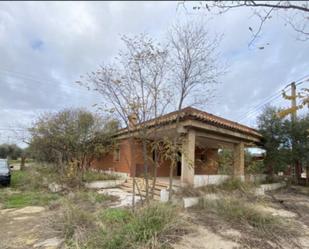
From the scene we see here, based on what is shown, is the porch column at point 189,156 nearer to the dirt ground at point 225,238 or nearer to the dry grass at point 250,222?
the dry grass at point 250,222

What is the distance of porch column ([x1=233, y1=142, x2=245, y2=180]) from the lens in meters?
13.6

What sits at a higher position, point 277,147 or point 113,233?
point 277,147

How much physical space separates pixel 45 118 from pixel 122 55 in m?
8.11

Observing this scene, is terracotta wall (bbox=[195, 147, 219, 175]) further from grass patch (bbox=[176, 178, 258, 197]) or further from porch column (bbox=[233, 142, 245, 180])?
grass patch (bbox=[176, 178, 258, 197])

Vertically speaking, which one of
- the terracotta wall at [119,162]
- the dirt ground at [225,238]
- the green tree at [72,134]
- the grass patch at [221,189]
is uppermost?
the green tree at [72,134]

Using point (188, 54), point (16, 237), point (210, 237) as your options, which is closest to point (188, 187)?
point (210, 237)

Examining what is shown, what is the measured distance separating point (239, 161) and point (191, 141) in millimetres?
4537

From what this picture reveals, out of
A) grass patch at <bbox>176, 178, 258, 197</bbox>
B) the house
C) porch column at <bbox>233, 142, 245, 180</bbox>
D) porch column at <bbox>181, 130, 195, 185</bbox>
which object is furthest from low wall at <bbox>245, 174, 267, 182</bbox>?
porch column at <bbox>181, 130, 195, 185</bbox>

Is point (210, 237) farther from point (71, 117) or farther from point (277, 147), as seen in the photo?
point (277, 147)

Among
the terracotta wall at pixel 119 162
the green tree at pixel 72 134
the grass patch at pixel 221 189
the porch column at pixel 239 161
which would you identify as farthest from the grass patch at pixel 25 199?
the porch column at pixel 239 161

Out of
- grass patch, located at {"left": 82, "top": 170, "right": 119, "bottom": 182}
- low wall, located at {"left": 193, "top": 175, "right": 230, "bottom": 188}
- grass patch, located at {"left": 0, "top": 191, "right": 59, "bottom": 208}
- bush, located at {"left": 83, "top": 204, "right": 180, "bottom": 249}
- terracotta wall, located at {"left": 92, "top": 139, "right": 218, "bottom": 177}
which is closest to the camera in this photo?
bush, located at {"left": 83, "top": 204, "right": 180, "bottom": 249}

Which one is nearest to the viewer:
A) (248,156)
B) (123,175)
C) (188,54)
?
(188,54)

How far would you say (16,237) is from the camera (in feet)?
20.6

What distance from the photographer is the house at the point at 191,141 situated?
866cm
